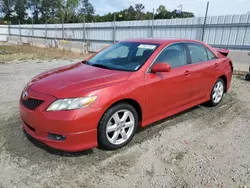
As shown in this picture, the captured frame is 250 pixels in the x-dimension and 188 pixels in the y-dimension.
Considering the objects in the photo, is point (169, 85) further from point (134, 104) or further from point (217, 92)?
point (217, 92)

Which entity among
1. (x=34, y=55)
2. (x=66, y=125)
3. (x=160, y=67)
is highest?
(x=160, y=67)

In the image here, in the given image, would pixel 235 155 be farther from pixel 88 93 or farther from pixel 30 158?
pixel 30 158

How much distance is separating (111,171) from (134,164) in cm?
31

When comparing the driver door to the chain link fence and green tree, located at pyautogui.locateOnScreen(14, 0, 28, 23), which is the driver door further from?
green tree, located at pyautogui.locateOnScreen(14, 0, 28, 23)

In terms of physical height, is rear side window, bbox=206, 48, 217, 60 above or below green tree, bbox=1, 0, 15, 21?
below

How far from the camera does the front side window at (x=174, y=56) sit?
136 inches

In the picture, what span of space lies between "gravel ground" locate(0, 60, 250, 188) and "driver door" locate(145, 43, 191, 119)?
16.7 inches

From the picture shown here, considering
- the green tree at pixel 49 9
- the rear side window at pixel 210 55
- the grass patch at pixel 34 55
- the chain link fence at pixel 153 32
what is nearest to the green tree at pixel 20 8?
the green tree at pixel 49 9

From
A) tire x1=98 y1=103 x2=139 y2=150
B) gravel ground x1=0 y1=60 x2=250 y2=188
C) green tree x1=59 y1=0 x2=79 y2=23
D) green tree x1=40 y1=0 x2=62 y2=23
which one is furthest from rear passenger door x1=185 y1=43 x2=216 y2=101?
green tree x1=40 y1=0 x2=62 y2=23

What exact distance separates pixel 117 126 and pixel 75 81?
2.74ft

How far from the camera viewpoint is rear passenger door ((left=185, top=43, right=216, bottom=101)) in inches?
155

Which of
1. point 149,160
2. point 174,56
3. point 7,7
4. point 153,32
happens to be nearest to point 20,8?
point 7,7

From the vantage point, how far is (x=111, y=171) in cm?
256

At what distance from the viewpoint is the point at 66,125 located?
249 cm
